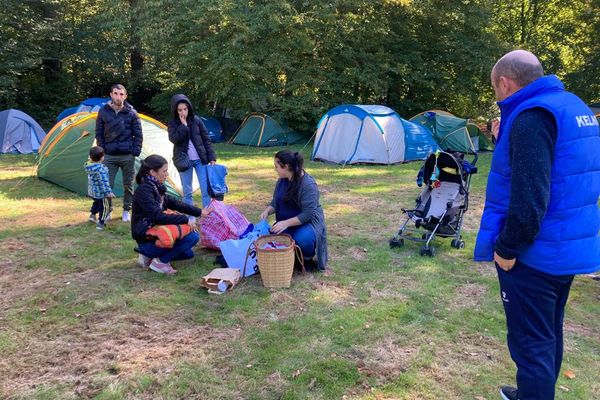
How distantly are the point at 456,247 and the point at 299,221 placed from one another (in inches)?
84.5

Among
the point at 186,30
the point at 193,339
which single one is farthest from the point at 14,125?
the point at 193,339

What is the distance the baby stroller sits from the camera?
5438mm

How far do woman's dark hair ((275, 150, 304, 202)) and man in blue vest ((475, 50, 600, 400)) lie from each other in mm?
2348

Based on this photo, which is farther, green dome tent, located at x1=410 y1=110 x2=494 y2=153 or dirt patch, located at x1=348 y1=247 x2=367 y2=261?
green dome tent, located at x1=410 y1=110 x2=494 y2=153

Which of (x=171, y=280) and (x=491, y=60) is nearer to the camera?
(x=171, y=280)

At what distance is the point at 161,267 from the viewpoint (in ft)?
15.1

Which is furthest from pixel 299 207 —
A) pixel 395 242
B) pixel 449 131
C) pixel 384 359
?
pixel 449 131

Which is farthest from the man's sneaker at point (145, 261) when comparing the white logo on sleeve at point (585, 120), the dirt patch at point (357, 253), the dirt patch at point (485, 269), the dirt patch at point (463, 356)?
the white logo on sleeve at point (585, 120)

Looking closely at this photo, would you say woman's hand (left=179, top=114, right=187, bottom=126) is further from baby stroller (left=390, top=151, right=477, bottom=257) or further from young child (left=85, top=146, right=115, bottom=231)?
baby stroller (left=390, top=151, right=477, bottom=257)

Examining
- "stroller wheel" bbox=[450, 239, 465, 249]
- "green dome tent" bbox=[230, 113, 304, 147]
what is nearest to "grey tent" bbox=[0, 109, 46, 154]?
"green dome tent" bbox=[230, 113, 304, 147]

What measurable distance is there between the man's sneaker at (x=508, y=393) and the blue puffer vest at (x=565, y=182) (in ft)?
2.98

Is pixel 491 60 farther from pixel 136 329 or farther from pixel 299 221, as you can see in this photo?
pixel 136 329

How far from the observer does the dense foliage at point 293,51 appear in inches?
587

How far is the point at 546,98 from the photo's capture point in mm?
1985
